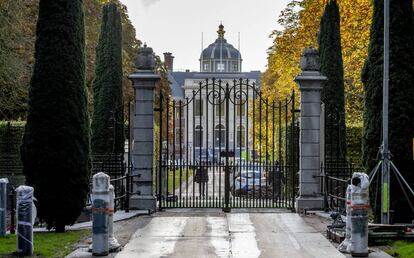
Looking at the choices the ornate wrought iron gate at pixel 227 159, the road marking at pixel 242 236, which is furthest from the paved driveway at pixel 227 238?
the ornate wrought iron gate at pixel 227 159

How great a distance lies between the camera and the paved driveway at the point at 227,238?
1260cm

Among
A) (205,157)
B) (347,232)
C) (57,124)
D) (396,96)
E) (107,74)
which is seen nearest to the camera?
(347,232)

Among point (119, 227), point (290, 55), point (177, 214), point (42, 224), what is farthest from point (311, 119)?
point (290, 55)

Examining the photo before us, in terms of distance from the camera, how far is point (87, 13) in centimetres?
3894

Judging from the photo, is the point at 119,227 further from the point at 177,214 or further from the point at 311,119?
the point at 311,119

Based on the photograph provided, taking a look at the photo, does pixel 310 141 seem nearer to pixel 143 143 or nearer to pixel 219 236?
pixel 143 143

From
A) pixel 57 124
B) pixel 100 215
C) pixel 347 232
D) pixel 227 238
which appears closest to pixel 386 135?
pixel 347 232

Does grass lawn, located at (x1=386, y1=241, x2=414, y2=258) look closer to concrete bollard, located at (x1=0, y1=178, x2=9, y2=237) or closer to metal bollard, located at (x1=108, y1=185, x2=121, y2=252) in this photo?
metal bollard, located at (x1=108, y1=185, x2=121, y2=252)

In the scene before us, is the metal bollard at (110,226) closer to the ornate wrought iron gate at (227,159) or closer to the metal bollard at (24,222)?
the metal bollard at (24,222)

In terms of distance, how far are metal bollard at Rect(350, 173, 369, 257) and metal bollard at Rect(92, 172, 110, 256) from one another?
162 inches

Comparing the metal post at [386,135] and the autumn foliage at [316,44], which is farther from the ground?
the autumn foliage at [316,44]

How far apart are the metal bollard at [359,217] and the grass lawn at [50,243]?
4832 millimetres

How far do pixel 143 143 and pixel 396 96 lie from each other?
6.79 m

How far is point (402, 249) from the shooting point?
12516 mm
